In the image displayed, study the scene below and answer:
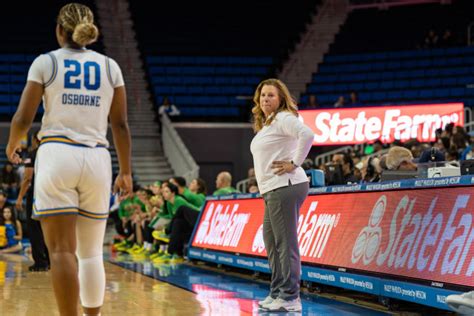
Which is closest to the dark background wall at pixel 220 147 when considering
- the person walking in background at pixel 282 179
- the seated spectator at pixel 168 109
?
the seated spectator at pixel 168 109

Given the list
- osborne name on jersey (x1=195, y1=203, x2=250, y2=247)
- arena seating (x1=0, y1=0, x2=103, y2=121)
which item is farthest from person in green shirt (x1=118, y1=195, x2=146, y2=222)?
arena seating (x1=0, y1=0, x2=103, y2=121)

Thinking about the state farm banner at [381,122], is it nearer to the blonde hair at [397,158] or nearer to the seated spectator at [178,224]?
the seated spectator at [178,224]

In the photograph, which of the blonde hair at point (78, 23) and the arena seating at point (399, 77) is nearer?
the blonde hair at point (78, 23)

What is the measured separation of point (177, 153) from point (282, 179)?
15.1 m

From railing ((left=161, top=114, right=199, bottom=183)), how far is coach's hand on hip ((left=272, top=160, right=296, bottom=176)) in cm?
1227

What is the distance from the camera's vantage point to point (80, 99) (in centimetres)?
420

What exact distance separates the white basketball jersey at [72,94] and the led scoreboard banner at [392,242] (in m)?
2.52

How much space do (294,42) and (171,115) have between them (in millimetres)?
5933

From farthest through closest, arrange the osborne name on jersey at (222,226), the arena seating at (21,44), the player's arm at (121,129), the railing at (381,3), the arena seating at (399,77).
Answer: the railing at (381,3), the arena seating at (21,44), the arena seating at (399,77), the osborne name on jersey at (222,226), the player's arm at (121,129)

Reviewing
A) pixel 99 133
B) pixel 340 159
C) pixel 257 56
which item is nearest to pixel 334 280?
pixel 99 133

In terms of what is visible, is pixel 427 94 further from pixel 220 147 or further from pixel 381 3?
pixel 381 3

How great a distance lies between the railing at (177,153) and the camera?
63.5ft

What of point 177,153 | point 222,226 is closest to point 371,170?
point 222,226

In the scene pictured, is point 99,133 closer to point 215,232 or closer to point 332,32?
point 215,232
